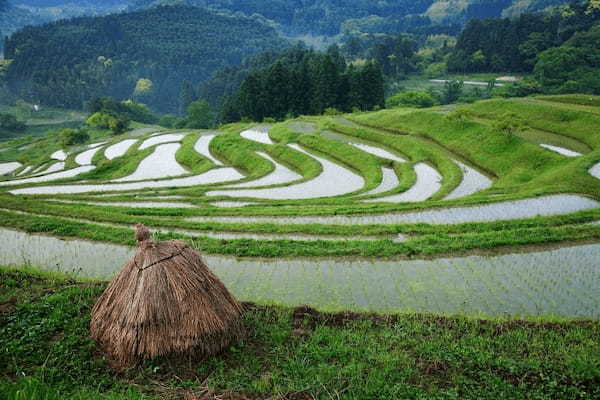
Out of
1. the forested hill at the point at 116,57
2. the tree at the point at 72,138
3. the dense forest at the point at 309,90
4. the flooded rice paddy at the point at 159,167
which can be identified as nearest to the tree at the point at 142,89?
the forested hill at the point at 116,57

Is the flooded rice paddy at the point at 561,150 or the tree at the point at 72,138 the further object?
the tree at the point at 72,138

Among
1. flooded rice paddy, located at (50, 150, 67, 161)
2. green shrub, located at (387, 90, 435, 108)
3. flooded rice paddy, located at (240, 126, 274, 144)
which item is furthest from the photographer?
green shrub, located at (387, 90, 435, 108)

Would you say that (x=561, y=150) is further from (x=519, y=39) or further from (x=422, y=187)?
(x=519, y=39)

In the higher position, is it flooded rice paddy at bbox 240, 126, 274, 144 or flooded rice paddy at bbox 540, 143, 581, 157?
flooded rice paddy at bbox 540, 143, 581, 157

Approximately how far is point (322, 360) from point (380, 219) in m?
9.39

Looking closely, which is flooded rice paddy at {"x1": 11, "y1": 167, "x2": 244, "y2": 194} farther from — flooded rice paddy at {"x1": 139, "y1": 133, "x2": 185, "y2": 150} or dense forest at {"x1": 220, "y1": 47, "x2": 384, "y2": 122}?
dense forest at {"x1": 220, "y1": 47, "x2": 384, "y2": 122}

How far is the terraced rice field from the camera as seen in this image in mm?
9031

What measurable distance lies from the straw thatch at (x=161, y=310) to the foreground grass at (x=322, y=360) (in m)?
0.22

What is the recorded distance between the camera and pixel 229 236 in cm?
1274

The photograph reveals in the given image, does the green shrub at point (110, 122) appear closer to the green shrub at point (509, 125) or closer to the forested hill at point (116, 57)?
the forested hill at point (116, 57)

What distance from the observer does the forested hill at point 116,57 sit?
4835 inches

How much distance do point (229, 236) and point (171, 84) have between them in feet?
487

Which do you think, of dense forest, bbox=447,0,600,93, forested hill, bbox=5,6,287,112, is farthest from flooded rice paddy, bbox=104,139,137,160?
forested hill, bbox=5,6,287,112

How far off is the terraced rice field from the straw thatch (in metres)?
2.63
